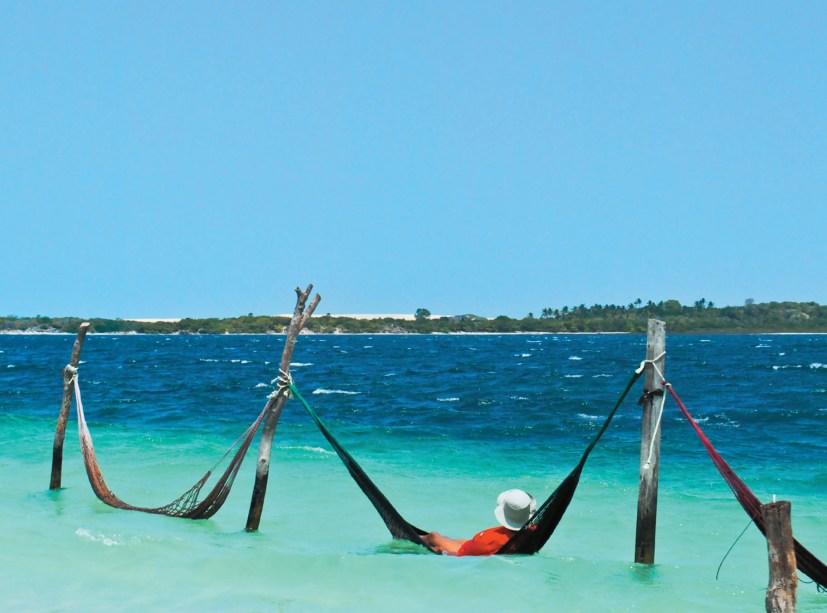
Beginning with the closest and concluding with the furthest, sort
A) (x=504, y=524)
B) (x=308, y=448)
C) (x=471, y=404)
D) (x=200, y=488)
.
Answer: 1. (x=504, y=524)
2. (x=200, y=488)
3. (x=308, y=448)
4. (x=471, y=404)

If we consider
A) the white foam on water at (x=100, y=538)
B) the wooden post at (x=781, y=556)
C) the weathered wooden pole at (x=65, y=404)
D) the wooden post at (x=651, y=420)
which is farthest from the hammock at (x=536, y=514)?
the weathered wooden pole at (x=65, y=404)

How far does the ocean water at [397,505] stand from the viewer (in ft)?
26.0

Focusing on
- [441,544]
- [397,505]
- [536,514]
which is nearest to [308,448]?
[397,505]

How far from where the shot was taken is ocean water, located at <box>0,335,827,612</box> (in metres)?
7.91

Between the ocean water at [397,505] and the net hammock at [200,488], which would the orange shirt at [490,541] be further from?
the net hammock at [200,488]

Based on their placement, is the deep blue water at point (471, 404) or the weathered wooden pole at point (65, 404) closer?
the weathered wooden pole at point (65, 404)

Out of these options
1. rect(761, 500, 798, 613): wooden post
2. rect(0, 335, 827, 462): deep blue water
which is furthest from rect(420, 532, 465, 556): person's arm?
rect(0, 335, 827, 462): deep blue water

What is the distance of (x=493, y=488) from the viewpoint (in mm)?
14234

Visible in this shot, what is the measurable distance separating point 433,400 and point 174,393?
34.8 feet

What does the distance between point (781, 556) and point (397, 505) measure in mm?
8007

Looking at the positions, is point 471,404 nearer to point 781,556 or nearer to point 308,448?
point 308,448

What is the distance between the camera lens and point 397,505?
13.0m

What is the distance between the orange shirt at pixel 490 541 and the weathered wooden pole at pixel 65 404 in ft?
21.6

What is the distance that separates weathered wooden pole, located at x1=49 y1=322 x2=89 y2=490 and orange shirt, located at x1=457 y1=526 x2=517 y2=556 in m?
6.58
